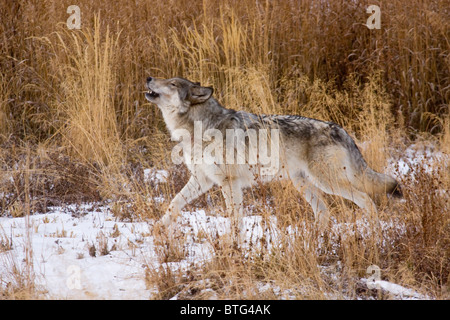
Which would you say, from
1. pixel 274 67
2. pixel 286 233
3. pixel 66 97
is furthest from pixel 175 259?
pixel 274 67

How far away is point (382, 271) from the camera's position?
12.2 ft

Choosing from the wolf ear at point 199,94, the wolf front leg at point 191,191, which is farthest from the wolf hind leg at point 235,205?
the wolf ear at point 199,94

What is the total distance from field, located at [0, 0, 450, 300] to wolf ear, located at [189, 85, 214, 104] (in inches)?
38.5

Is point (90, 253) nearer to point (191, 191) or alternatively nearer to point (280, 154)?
point (191, 191)

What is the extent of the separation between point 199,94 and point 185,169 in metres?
1.53

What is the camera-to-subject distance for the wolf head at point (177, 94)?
5090mm

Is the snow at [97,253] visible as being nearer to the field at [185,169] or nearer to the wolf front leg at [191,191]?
the field at [185,169]

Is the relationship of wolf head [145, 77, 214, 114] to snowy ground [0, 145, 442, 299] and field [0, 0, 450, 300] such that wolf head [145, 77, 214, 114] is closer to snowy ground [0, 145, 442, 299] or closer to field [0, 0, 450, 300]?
field [0, 0, 450, 300]

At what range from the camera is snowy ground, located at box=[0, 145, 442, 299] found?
3516mm

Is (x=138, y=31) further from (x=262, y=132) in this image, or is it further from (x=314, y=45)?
(x=262, y=132)

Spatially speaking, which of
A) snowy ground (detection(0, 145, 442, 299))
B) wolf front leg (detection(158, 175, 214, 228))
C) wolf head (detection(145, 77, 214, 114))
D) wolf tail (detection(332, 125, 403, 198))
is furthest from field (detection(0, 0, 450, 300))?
wolf head (detection(145, 77, 214, 114))

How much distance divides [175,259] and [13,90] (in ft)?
15.9

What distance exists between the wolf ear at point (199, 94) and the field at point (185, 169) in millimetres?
979

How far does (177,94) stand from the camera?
5141mm
